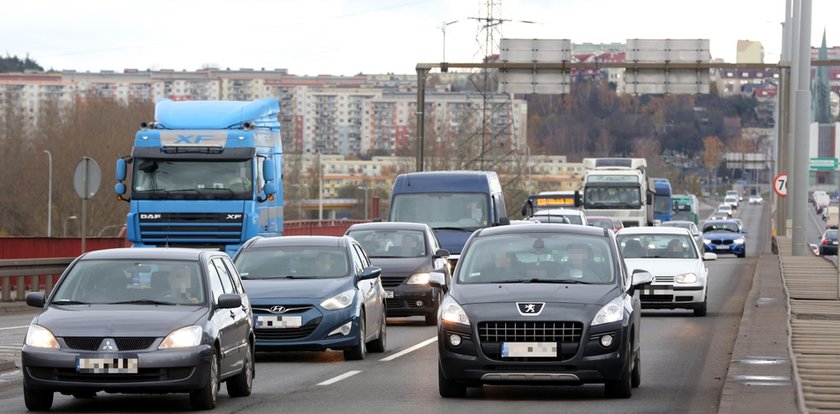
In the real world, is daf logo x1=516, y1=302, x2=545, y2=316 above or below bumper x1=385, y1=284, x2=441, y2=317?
above

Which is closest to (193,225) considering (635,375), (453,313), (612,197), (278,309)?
(278,309)

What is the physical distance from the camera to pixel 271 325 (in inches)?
745

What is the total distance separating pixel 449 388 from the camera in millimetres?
14805

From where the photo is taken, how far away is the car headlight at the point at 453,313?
14.3 m

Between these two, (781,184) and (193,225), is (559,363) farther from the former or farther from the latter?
(781,184)

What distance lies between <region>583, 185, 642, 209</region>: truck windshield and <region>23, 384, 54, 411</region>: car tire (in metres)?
49.0

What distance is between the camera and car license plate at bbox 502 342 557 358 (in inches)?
558

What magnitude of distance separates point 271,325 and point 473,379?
197 inches

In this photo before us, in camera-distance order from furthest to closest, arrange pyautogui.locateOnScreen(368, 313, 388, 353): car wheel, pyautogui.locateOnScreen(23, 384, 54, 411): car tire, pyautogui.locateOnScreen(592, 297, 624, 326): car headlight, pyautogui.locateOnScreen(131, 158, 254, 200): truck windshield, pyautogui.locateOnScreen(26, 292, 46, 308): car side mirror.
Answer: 1. pyautogui.locateOnScreen(131, 158, 254, 200): truck windshield
2. pyautogui.locateOnScreen(368, 313, 388, 353): car wheel
3. pyautogui.locateOnScreen(592, 297, 624, 326): car headlight
4. pyautogui.locateOnScreen(26, 292, 46, 308): car side mirror
5. pyautogui.locateOnScreen(23, 384, 54, 411): car tire

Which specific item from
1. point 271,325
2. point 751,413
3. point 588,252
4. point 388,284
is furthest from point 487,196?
point 751,413

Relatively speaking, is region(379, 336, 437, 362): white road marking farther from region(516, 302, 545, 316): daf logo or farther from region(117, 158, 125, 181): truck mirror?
region(117, 158, 125, 181): truck mirror

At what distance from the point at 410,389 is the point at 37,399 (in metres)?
3.69

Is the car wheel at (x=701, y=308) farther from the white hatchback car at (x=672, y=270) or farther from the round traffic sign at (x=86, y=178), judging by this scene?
the round traffic sign at (x=86, y=178)

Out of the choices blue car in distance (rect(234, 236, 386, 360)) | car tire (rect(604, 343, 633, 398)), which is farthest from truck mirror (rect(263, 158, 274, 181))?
car tire (rect(604, 343, 633, 398))
